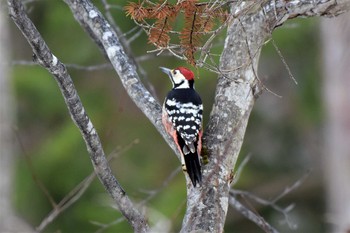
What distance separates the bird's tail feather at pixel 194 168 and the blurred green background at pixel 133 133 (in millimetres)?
4203

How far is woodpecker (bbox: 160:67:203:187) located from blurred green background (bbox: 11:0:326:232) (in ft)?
10.4

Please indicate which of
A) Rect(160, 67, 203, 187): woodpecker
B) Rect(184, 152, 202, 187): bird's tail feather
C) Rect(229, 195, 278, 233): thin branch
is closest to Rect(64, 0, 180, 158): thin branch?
Rect(160, 67, 203, 187): woodpecker

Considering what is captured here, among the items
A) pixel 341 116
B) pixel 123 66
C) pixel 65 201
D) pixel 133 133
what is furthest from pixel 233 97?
pixel 133 133

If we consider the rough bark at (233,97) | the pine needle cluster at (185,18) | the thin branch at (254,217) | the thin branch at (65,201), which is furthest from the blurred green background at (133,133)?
the thin branch at (65,201)

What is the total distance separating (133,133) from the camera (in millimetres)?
11188

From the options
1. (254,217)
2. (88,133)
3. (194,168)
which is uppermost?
(88,133)

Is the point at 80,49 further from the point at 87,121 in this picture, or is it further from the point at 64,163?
the point at 87,121

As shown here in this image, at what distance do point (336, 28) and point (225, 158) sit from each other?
105 centimetres

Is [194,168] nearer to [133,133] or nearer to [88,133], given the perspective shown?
[88,133]

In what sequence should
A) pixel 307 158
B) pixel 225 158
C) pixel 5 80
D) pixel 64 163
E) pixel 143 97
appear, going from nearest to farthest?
1. pixel 5 80
2. pixel 225 158
3. pixel 143 97
4. pixel 64 163
5. pixel 307 158

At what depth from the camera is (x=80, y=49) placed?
36.4 feet

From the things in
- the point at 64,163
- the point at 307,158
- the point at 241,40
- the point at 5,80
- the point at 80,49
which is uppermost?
the point at 5,80

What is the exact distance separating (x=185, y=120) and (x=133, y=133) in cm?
506

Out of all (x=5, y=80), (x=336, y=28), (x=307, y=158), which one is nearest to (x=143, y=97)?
(x=336, y=28)
